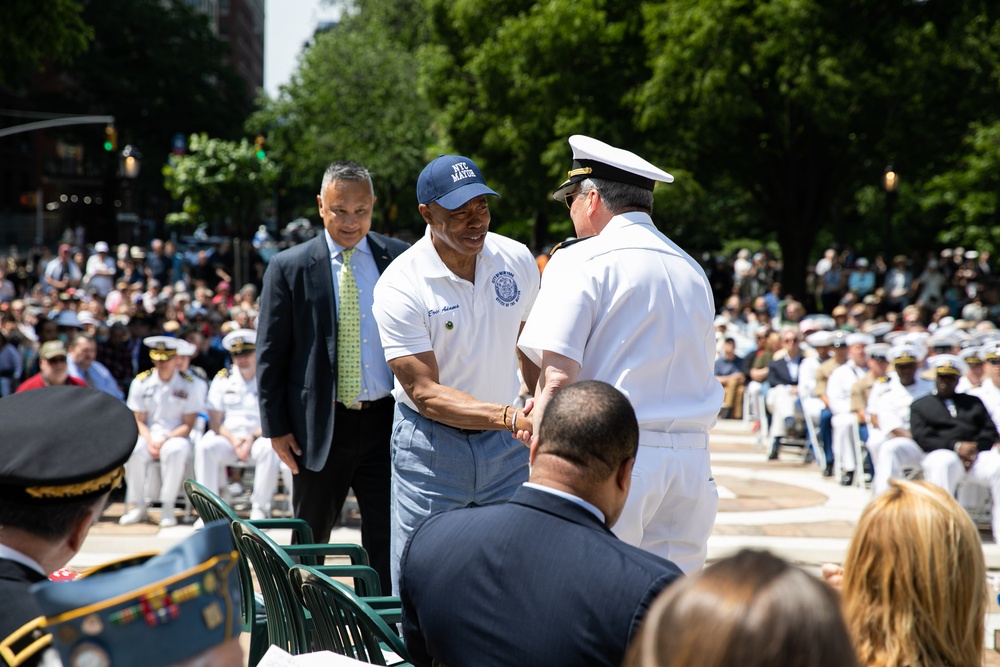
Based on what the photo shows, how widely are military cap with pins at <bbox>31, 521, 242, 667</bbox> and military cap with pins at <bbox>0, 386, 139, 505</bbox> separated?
1.53 ft

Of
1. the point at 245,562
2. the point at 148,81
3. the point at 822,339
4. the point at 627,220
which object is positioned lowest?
the point at 245,562

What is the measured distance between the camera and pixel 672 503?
347 cm

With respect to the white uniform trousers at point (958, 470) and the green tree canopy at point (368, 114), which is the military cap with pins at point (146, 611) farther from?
the green tree canopy at point (368, 114)

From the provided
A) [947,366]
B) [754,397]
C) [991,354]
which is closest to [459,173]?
[947,366]

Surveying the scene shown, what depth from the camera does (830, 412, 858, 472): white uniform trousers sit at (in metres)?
11.7

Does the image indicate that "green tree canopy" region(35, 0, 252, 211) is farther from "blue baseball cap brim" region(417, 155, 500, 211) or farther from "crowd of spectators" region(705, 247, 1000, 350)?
"blue baseball cap brim" region(417, 155, 500, 211)

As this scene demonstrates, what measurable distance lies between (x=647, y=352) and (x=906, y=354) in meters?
8.03

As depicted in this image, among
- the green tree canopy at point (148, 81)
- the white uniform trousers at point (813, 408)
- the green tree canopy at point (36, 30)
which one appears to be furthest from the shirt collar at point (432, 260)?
the green tree canopy at point (148, 81)

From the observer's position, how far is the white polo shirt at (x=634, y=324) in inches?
135

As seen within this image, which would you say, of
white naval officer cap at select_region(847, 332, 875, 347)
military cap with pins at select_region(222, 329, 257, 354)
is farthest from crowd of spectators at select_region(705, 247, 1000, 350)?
military cap with pins at select_region(222, 329, 257, 354)

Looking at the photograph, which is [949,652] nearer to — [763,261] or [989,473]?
[989,473]

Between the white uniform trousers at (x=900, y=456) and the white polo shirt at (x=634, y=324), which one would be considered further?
the white uniform trousers at (x=900, y=456)

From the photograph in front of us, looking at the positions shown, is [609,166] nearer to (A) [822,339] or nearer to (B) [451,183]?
(B) [451,183]

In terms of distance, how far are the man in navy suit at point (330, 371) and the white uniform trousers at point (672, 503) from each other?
1.76 meters
